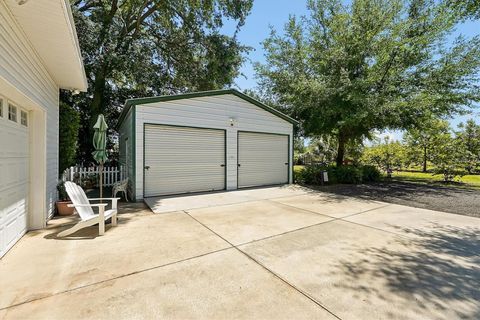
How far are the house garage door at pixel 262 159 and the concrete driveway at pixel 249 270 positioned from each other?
449cm

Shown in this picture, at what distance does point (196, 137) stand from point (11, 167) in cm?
536

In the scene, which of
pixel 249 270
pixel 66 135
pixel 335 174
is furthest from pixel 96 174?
pixel 335 174

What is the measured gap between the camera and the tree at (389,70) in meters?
10.2

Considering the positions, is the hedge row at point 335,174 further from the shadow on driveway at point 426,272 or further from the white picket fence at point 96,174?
the white picket fence at point 96,174

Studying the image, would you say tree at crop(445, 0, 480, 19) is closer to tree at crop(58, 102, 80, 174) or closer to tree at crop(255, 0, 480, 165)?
tree at crop(255, 0, 480, 165)

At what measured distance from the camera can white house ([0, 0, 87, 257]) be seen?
303cm

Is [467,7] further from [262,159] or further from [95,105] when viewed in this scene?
[95,105]

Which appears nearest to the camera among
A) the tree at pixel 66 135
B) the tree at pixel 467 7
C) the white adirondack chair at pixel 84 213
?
the white adirondack chair at pixel 84 213

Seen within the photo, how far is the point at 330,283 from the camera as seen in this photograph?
8.82ft

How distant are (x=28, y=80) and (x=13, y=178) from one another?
5.32 feet

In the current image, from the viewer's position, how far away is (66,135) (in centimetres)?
698

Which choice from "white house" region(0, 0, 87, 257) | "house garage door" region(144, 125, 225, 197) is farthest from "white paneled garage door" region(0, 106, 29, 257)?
"house garage door" region(144, 125, 225, 197)

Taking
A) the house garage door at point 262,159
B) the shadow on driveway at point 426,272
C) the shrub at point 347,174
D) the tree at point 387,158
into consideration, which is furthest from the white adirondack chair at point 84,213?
the tree at point 387,158

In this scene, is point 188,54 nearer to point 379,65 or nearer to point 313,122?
point 313,122
